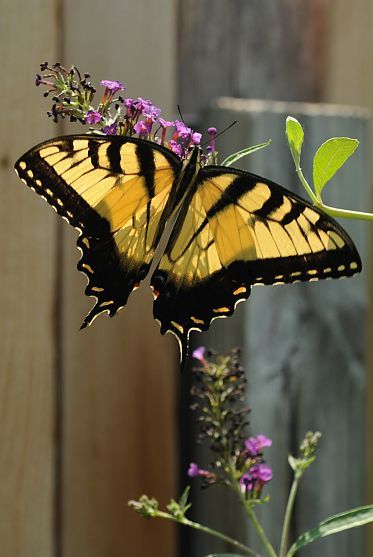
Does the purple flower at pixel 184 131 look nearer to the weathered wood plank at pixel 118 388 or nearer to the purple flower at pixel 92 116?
the purple flower at pixel 92 116

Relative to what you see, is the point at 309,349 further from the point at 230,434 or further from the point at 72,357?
the point at 230,434

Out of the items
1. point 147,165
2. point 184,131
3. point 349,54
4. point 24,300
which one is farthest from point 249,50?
point 184,131

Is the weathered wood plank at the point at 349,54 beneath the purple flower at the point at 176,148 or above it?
above

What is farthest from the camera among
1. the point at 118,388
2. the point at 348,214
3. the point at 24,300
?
the point at 118,388

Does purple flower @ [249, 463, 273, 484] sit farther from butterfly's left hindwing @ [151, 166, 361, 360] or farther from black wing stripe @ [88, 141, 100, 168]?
black wing stripe @ [88, 141, 100, 168]

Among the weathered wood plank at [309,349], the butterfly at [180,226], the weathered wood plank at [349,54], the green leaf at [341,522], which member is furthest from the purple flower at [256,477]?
the weathered wood plank at [349,54]

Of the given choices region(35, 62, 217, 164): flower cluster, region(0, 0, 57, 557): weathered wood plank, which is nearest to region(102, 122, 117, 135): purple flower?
region(35, 62, 217, 164): flower cluster
